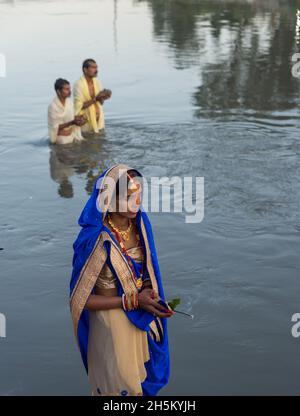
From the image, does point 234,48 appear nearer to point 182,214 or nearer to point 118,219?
point 182,214

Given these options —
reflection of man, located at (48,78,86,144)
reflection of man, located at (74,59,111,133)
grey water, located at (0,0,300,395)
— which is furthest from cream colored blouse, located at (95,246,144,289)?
reflection of man, located at (74,59,111,133)

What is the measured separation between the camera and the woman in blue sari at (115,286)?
3.95 metres

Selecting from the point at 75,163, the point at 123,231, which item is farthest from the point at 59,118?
the point at 123,231

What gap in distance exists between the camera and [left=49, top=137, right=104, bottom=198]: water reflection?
1023cm

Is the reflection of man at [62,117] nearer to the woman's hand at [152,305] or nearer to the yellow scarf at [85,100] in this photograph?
the yellow scarf at [85,100]

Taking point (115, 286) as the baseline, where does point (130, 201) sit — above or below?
above

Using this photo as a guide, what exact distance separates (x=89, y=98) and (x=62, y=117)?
36.6 inches

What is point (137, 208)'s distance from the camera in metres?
3.98

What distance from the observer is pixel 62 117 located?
1202 centimetres

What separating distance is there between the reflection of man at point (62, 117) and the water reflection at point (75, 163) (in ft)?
0.52

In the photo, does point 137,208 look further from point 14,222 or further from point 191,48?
point 191,48
